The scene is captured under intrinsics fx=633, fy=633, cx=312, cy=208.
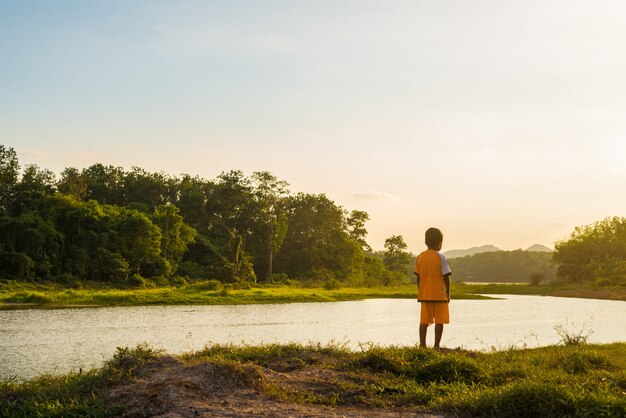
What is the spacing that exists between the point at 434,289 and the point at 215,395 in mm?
4604

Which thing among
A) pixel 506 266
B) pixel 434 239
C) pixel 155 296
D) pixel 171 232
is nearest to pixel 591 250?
pixel 171 232

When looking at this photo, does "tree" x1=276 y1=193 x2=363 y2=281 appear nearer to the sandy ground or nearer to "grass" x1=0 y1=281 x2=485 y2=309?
"grass" x1=0 y1=281 x2=485 y2=309

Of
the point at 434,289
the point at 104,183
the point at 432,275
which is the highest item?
the point at 104,183

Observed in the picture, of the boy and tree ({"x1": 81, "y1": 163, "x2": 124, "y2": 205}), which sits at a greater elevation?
tree ({"x1": 81, "y1": 163, "x2": 124, "y2": 205})

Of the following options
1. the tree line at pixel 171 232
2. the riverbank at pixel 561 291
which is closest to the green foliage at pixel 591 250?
the riverbank at pixel 561 291

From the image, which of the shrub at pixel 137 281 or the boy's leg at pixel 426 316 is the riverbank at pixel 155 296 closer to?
the shrub at pixel 137 281

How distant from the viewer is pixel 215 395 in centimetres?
626

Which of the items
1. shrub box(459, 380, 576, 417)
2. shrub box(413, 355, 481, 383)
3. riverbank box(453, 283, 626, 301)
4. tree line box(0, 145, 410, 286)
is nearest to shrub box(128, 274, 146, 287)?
tree line box(0, 145, 410, 286)

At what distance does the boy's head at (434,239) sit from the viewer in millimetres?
10109

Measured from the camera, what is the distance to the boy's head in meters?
10.1

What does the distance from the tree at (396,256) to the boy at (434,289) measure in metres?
67.8

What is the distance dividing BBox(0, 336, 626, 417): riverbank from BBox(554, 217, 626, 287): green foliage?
57481mm

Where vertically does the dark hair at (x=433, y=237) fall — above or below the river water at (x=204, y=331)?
above

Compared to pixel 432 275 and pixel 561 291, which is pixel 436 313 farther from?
pixel 561 291
